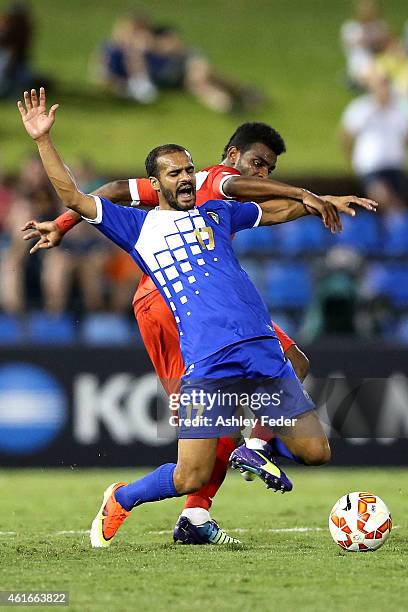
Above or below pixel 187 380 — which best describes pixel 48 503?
below

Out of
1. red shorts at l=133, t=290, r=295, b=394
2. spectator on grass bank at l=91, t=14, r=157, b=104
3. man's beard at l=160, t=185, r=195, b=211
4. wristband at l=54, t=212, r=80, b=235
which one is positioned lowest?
red shorts at l=133, t=290, r=295, b=394

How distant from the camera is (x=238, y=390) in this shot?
23.1 ft

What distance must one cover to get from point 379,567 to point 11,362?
657 centimetres

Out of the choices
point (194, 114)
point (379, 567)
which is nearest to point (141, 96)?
point (194, 114)

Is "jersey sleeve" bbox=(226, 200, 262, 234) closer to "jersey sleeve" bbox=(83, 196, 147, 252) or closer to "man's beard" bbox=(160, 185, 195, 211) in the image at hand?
"man's beard" bbox=(160, 185, 195, 211)

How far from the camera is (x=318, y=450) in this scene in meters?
7.02

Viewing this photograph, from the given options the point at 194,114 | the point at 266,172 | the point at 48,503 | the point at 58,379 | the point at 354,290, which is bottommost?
the point at 48,503

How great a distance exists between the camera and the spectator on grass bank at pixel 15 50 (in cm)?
2020

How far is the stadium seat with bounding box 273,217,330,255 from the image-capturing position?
54.0ft

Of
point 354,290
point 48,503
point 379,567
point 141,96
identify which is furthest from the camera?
point 141,96

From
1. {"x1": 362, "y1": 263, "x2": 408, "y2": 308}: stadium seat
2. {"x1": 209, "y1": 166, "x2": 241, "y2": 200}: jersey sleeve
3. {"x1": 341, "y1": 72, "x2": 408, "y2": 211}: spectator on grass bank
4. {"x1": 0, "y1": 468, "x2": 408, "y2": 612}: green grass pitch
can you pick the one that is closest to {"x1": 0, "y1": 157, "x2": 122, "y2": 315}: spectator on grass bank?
{"x1": 362, "y1": 263, "x2": 408, "y2": 308}: stadium seat

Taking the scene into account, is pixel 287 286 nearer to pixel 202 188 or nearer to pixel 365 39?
pixel 365 39

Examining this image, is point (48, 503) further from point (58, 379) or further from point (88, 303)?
point (88, 303)

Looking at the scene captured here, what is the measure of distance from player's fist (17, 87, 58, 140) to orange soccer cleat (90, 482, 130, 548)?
2138mm
